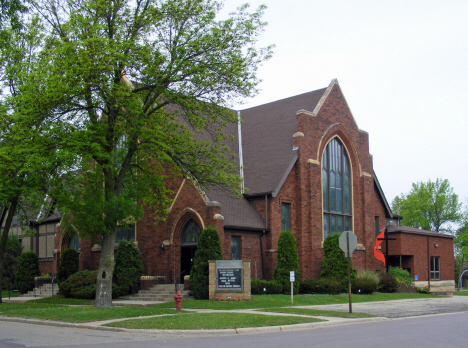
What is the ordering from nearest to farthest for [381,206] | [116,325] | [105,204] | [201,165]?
[116,325]
[105,204]
[201,165]
[381,206]

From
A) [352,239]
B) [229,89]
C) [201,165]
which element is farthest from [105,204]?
[352,239]

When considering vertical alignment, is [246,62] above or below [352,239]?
above

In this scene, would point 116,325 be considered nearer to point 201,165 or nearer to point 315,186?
point 201,165

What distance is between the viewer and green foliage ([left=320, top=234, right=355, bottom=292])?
2883 centimetres

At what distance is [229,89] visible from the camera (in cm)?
2175

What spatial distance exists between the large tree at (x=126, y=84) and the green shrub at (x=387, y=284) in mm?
13742

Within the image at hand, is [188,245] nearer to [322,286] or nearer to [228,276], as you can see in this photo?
[228,276]

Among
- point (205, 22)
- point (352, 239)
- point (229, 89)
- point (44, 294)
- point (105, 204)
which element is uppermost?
point (205, 22)

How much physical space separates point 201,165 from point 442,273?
24.5 m

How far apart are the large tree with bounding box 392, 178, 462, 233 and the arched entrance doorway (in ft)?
153

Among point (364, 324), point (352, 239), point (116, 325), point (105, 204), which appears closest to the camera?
point (116, 325)

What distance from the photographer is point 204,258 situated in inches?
965

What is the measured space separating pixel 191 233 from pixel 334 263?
8001 mm

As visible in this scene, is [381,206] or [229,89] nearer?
[229,89]
